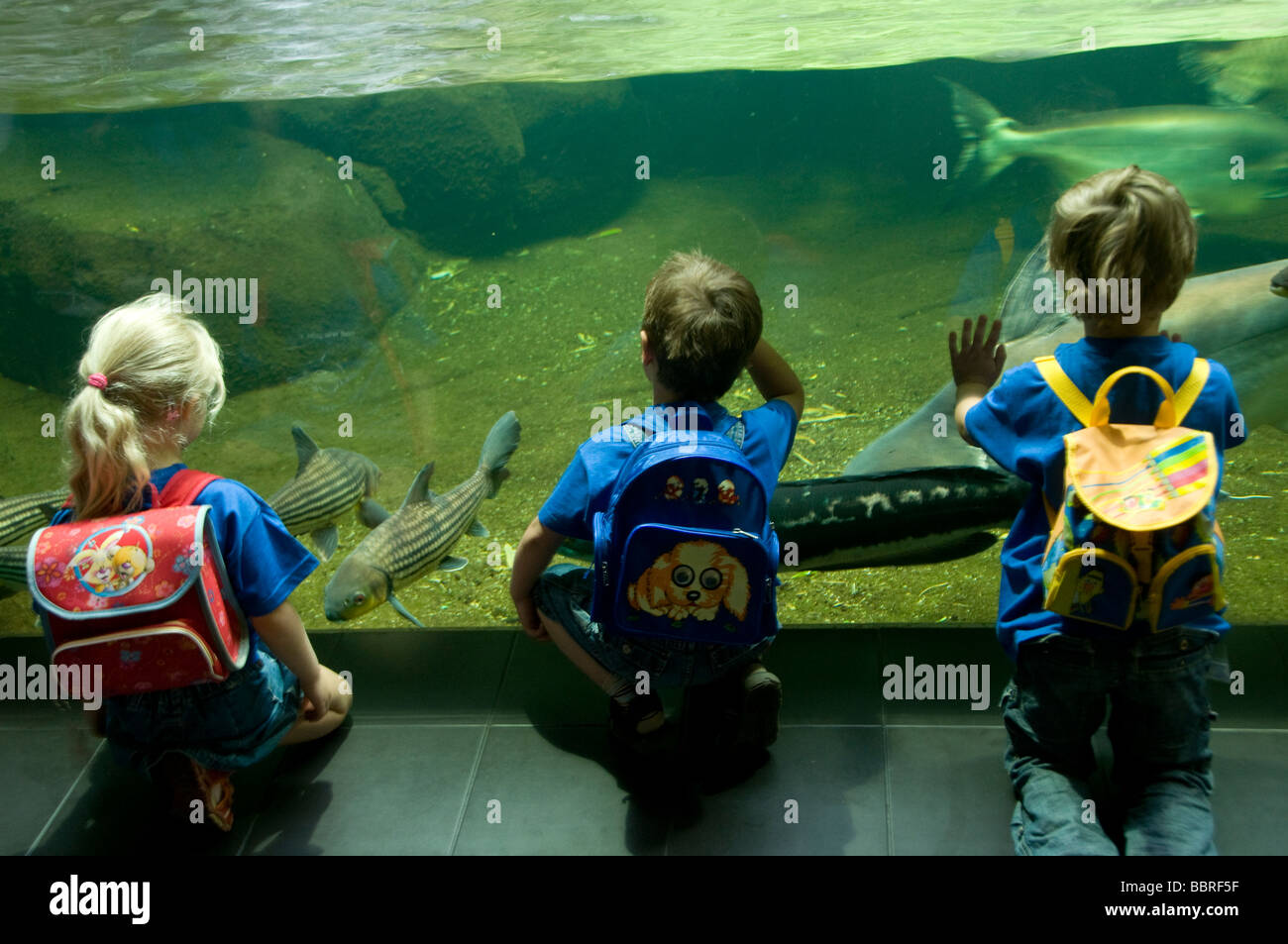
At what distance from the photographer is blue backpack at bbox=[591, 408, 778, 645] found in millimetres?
1877

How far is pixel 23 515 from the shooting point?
3504mm

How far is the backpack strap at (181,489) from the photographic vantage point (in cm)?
187

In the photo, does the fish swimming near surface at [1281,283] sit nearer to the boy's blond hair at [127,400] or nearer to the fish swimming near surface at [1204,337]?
the fish swimming near surface at [1204,337]

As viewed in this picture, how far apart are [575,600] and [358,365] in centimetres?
294

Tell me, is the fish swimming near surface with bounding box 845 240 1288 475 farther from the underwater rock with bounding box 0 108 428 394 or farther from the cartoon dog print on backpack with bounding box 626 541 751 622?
the underwater rock with bounding box 0 108 428 394

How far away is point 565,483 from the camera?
6.77 ft

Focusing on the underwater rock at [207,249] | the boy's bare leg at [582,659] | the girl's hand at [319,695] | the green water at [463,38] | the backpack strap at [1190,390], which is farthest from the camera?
the green water at [463,38]

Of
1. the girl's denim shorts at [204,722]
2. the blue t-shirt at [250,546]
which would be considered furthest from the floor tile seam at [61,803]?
A: the blue t-shirt at [250,546]

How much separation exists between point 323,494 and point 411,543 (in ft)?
1.91

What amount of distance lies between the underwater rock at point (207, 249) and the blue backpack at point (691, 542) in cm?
327

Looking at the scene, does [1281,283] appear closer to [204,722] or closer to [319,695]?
[319,695]

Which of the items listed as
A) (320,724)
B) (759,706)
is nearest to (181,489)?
(320,724)

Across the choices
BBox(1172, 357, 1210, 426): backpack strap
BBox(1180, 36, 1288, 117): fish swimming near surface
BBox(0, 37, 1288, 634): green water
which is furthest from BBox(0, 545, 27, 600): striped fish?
BBox(1180, 36, 1288, 117): fish swimming near surface
